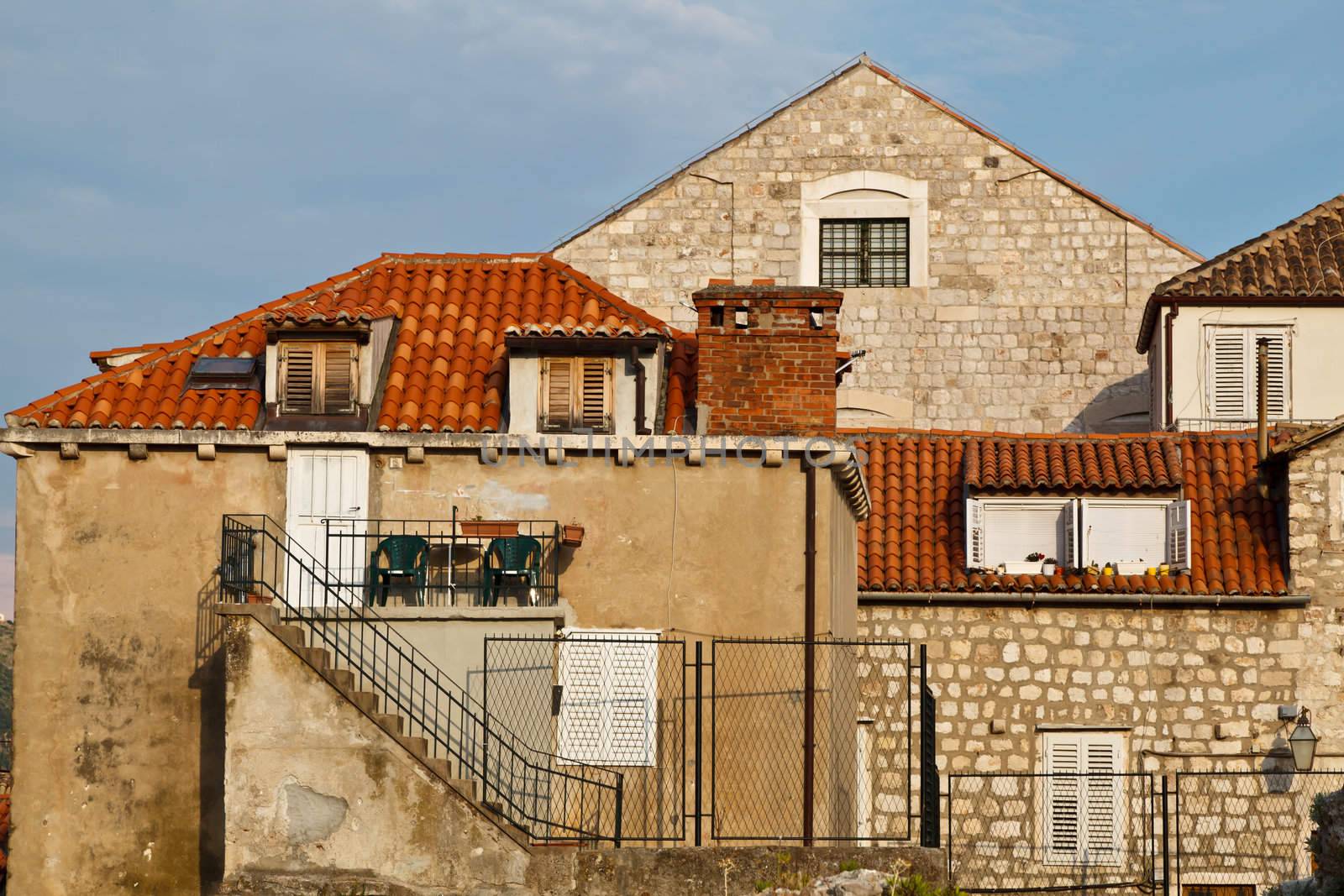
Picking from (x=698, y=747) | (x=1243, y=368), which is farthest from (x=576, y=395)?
(x=1243, y=368)

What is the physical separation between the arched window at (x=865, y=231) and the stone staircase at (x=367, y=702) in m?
16.1

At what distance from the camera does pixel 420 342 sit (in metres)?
21.8

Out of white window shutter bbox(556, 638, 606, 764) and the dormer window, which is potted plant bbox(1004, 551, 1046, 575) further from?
white window shutter bbox(556, 638, 606, 764)

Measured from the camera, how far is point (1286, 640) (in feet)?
79.6

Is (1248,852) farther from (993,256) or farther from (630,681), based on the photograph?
(993,256)

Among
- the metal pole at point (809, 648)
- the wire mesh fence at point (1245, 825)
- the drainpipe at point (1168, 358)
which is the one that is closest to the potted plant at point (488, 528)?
the metal pole at point (809, 648)

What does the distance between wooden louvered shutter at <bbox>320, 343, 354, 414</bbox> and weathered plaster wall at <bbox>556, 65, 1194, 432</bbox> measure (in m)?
12.2

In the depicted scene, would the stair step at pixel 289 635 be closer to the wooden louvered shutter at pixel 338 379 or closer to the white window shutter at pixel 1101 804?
the wooden louvered shutter at pixel 338 379

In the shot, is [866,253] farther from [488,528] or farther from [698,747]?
[698,747]

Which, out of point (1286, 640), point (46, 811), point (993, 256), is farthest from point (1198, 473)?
point (46, 811)

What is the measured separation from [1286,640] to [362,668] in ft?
37.7

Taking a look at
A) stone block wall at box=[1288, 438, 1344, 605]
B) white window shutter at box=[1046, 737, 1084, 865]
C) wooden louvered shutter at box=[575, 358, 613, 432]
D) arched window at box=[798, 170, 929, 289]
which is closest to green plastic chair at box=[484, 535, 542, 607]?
wooden louvered shutter at box=[575, 358, 613, 432]

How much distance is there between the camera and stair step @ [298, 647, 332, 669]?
711 inches

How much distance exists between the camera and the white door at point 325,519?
1984cm
